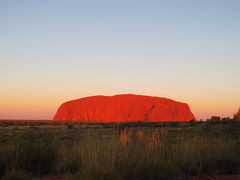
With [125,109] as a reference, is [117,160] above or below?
below

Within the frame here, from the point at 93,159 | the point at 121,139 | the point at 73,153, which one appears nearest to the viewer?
the point at 93,159

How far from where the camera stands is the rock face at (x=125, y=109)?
104m

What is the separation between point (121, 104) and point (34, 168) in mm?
100188

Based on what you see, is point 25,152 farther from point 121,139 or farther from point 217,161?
point 217,161

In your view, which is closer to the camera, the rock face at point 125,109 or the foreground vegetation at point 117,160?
the foreground vegetation at point 117,160

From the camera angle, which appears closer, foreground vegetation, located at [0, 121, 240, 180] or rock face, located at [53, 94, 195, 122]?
foreground vegetation, located at [0, 121, 240, 180]

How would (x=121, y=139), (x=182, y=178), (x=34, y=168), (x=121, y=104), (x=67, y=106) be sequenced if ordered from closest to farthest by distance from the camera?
(x=182, y=178)
(x=121, y=139)
(x=34, y=168)
(x=121, y=104)
(x=67, y=106)

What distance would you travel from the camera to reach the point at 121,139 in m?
7.18

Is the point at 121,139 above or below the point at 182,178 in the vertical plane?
above

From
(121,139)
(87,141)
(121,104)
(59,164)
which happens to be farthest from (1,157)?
(121,104)

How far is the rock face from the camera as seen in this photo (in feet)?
342

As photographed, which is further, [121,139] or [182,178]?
[121,139]

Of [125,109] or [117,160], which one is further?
[125,109]

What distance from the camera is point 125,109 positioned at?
106000 millimetres
